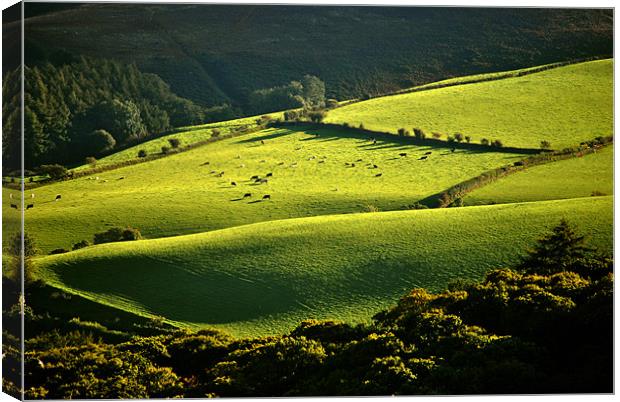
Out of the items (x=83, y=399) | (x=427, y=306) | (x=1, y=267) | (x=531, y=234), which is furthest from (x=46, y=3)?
(x=531, y=234)

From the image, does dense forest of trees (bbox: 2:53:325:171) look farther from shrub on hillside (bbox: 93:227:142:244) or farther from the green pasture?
shrub on hillside (bbox: 93:227:142:244)

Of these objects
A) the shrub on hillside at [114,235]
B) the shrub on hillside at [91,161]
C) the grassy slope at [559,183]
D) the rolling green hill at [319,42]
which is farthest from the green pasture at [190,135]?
the grassy slope at [559,183]

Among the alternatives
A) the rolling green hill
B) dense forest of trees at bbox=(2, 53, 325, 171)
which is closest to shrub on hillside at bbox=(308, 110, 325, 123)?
dense forest of trees at bbox=(2, 53, 325, 171)

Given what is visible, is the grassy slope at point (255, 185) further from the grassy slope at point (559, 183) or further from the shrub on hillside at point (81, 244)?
the grassy slope at point (559, 183)

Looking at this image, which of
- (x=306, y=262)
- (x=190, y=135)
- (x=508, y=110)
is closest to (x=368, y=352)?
(x=306, y=262)

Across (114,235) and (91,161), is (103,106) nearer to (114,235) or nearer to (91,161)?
(91,161)

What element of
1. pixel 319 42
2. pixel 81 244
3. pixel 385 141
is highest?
pixel 319 42
